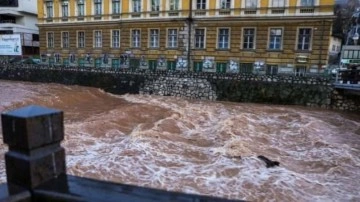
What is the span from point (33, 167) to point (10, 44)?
3414 centimetres

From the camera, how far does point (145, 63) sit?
99.1ft

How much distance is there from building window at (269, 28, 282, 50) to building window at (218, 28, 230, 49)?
3578 millimetres

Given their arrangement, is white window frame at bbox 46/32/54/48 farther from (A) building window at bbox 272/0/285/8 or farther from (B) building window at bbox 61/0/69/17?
(A) building window at bbox 272/0/285/8

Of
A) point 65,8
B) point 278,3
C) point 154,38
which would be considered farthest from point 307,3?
point 65,8

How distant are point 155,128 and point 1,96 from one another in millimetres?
12070

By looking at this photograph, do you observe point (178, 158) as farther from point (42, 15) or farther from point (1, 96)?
point (42, 15)

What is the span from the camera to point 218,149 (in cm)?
1097

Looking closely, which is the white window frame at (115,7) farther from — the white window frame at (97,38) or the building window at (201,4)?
the building window at (201,4)

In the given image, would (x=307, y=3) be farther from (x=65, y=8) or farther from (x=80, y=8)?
(x=65, y=8)

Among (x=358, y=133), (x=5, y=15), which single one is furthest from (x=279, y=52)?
(x=5, y=15)

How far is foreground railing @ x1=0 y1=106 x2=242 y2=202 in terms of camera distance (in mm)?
1886

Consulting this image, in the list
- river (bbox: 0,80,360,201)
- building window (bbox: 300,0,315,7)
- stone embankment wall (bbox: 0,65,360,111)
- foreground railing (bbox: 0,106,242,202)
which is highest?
building window (bbox: 300,0,315,7)

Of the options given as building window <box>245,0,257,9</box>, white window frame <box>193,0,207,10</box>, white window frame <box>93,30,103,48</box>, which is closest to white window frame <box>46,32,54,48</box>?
white window frame <box>93,30,103,48</box>

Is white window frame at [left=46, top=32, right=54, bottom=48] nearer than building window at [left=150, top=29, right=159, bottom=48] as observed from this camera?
No
